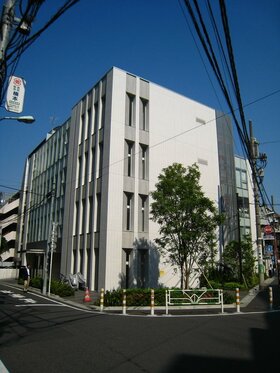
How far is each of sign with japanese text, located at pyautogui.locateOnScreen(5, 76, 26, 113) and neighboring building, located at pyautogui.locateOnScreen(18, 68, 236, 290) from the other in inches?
515

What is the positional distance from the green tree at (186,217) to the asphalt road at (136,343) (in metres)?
6.32

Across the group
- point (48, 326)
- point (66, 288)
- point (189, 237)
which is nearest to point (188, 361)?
point (48, 326)

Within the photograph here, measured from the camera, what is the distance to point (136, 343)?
723 centimetres

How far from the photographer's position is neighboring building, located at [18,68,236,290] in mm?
22062

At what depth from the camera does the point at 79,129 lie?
1118 inches

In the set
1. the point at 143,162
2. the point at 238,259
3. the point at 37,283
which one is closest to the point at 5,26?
the point at 143,162

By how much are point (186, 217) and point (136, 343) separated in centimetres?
1080

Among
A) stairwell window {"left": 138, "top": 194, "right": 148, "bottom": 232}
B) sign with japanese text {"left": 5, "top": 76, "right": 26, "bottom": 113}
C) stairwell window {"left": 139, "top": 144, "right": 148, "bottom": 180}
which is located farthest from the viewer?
stairwell window {"left": 139, "top": 144, "right": 148, "bottom": 180}

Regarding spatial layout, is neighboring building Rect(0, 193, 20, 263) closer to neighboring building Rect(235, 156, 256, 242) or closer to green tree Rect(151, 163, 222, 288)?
neighboring building Rect(235, 156, 256, 242)

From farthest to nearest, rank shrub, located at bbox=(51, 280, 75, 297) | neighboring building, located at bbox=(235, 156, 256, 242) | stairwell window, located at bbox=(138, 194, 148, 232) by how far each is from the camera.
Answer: neighboring building, located at bbox=(235, 156, 256, 242), stairwell window, located at bbox=(138, 194, 148, 232), shrub, located at bbox=(51, 280, 75, 297)

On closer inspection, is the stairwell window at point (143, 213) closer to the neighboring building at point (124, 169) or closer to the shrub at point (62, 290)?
the neighboring building at point (124, 169)

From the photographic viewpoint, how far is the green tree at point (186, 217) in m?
17.4

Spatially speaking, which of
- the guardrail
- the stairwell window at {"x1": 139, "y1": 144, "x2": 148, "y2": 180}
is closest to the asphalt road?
the guardrail

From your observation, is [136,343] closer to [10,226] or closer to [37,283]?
[37,283]
